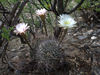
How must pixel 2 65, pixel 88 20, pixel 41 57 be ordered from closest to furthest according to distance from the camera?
pixel 41 57 → pixel 2 65 → pixel 88 20

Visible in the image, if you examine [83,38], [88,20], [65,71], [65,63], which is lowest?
[65,71]

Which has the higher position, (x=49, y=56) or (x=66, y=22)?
(x=66, y=22)

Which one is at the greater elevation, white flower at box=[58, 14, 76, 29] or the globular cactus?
white flower at box=[58, 14, 76, 29]

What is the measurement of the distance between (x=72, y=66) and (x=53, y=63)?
329mm

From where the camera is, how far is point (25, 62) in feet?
4.19

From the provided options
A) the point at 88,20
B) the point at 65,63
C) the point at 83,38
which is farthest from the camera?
the point at 88,20

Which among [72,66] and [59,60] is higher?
[59,60]

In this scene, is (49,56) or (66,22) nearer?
(66,22)

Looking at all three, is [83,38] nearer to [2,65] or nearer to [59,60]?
[59,60]

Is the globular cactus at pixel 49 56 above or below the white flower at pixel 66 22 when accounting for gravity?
below

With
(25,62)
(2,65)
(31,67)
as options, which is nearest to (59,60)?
(31,67)

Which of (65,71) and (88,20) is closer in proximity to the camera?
(65,71)

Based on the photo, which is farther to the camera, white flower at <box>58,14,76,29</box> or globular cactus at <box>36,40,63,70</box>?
globular cactus at <box>36,40,63,70</box>

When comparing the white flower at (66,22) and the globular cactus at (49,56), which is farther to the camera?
the globular cactus at (49,56)
